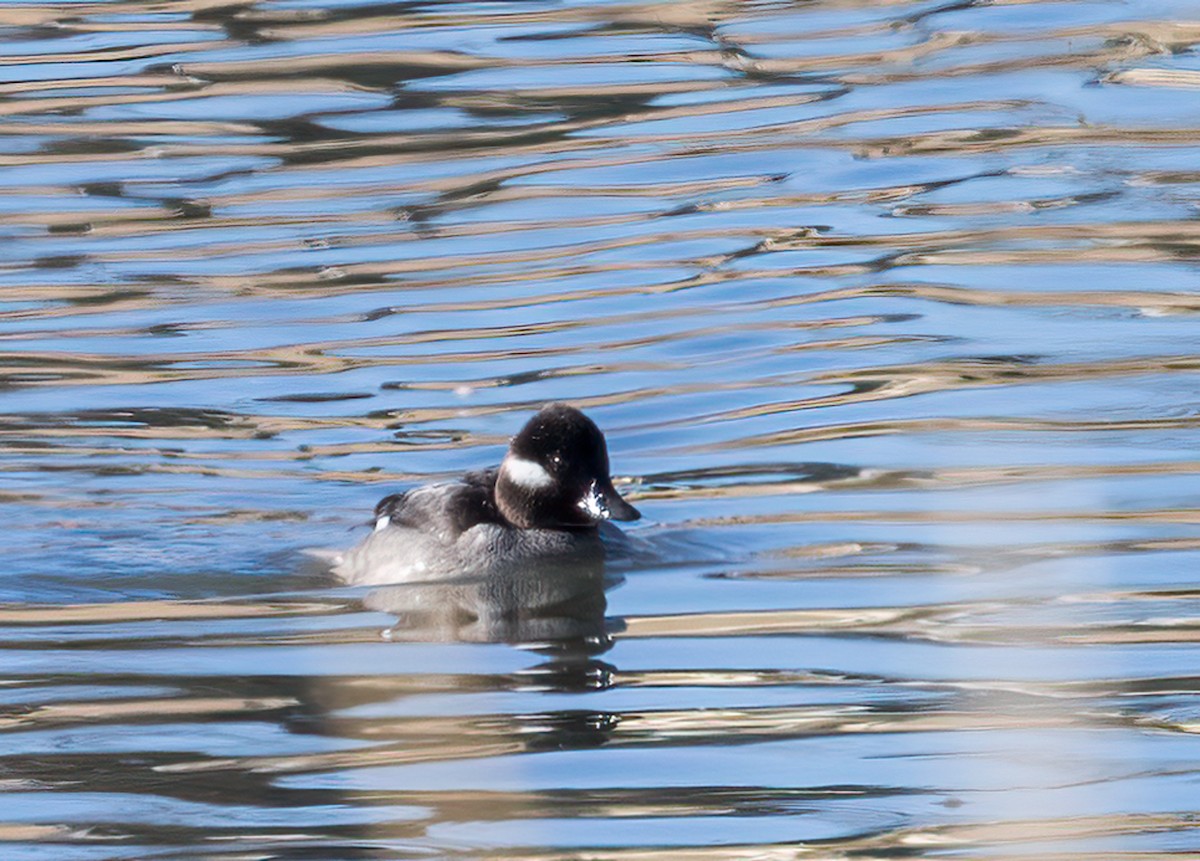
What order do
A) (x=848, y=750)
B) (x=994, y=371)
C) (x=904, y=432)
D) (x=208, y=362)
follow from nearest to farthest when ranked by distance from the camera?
1. (x=848, y=750)
2. (x=904, y=432)
3. (x=994, y=371)
4. (x=208, y=362)

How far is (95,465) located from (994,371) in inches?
145

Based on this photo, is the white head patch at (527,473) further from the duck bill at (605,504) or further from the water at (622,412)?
the water at (622,412)

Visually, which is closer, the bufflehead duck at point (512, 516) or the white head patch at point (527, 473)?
the bufflehead duck at point (512, 516)

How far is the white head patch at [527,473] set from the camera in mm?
8867

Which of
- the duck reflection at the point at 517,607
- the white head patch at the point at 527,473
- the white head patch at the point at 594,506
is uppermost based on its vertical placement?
the white head patch at the point at 527,473

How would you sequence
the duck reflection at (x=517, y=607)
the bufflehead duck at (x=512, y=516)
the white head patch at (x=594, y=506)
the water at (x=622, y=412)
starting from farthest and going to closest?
the white head patch at (x=594, y=506)
the bufflehead duck at (x=512, y=516)
the duck reflection at (x=517, y=607)
the water at (x=622, y=412)

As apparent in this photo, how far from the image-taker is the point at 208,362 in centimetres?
1154

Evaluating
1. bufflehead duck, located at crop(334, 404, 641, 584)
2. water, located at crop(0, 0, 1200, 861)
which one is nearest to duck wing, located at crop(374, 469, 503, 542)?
bufflehead duck, located at crop(334, 404, 641, 584)

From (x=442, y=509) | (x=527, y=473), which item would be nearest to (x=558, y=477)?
(x=527, y=473)

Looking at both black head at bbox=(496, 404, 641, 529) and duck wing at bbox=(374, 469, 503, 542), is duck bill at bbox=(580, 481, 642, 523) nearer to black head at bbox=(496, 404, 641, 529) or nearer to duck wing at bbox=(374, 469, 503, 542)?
black head at bbox=(496, 404, 641, 529)

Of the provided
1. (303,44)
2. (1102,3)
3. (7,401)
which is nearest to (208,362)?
(7,401)

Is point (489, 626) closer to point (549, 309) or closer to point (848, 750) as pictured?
point (848, 750)

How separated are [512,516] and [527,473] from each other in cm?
16

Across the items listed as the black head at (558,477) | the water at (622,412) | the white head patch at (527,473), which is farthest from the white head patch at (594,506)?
the water at (622,412)
